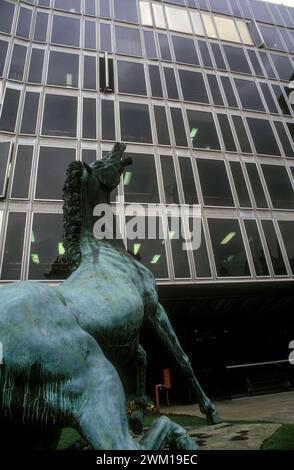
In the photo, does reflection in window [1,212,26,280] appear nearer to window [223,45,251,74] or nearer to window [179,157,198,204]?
window [179,157,198,204]

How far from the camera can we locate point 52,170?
16.3 meters

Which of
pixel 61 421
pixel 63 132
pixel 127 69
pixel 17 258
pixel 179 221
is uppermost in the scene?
pixel 127 69

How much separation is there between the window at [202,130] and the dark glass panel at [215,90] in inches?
50.6

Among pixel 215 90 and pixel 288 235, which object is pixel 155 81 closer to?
pixel 215 90

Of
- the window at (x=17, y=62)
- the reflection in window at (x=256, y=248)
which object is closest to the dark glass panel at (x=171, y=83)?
the window at (x=17, y=62)

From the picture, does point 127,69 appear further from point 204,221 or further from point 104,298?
point 104,298

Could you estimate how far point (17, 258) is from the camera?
1411 cm

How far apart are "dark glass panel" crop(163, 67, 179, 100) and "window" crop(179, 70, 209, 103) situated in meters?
0.49

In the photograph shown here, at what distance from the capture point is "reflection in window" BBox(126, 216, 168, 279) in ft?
49.1

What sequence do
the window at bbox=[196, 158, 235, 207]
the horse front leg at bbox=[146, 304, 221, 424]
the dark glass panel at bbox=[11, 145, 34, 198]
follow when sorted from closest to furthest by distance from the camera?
the horse front leg at bbox=[146, 304, 221, 424] → the dark glass panel at bbox=[11, 145, 34, 198] → the window at bbox=[196, 158, 235, 207]

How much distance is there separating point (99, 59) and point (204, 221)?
11.8 m

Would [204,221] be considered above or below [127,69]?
below

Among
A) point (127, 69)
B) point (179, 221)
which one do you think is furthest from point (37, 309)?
point (127, 69)

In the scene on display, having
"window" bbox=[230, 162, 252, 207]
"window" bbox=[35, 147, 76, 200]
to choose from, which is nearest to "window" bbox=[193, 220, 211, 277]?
"window" bbox=[230, 162, 252, 207]
